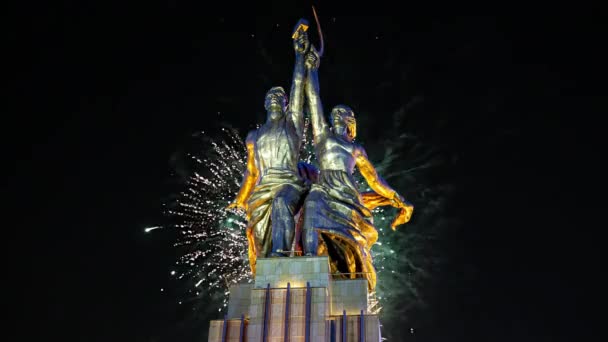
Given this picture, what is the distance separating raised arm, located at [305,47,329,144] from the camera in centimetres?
1702

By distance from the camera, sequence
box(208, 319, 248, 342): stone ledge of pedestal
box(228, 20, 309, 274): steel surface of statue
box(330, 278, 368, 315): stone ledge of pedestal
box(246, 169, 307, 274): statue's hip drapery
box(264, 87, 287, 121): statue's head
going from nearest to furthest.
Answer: box(208, 319, 248, 342): stone ledge of pedestal → box(330, 278, 368, 315): stone ledge of pedestal → box(228, 20, 309, 274): steel surface of statue → box(246, 169, 307, 274): statue's hip drapery → box(264, 87, 287, 121): statue's head

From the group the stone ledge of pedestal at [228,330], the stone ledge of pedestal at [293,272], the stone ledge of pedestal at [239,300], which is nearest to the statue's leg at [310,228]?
the stone ledge of pedestal at [293,272]

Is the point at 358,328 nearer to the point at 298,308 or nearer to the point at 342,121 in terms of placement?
the point at 298,308

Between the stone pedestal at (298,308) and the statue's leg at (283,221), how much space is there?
61 cm

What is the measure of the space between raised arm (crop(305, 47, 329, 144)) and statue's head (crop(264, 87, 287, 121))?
0.72 m

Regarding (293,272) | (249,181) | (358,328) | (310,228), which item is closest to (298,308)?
(293,272)

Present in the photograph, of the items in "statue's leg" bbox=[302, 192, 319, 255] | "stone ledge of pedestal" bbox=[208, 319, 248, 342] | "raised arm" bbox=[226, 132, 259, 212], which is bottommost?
"stone ledge of pedestal" bbox=[208, 319, 248, 342]

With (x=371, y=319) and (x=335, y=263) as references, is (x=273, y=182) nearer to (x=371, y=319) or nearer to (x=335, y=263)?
(x=335, y=263)

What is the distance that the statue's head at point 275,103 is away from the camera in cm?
1692

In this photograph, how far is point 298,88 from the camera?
1723 cm

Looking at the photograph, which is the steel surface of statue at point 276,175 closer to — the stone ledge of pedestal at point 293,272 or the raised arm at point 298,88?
the raised arm at point 298,88

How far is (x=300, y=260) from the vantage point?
14445mm

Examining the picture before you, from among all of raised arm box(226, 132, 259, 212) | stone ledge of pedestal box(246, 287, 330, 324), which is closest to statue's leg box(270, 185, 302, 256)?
stone ledge of pedestal box(246, 287, 330, 324)

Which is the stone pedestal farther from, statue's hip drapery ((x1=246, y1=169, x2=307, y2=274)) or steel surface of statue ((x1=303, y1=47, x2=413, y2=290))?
statue's hip drapery ((x1=246, y1=169, x2=307, y2=274))
